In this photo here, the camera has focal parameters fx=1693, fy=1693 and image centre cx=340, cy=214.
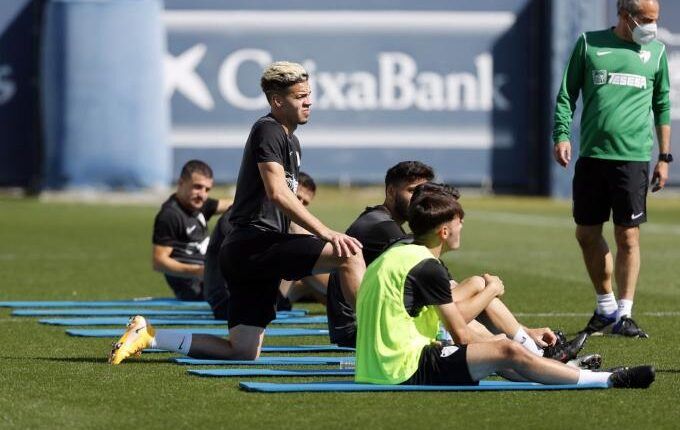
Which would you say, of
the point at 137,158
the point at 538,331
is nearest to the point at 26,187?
the point at 137,158

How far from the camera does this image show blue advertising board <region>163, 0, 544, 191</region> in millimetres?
33438

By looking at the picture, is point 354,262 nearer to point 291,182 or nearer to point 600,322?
point 291,182

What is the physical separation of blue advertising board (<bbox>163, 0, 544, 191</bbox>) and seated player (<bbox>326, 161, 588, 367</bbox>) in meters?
23.1

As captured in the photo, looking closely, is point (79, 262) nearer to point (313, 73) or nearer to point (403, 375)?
point (403, 375)

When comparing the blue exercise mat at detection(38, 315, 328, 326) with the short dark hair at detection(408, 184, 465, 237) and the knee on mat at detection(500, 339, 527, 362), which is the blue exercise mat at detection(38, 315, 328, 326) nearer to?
the short dark hair at detection(408, 184, 465, 237)

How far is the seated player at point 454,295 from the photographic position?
29.9 feet

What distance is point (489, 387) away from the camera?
27.3 feet

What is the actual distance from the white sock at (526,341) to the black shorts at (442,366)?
3.93ft

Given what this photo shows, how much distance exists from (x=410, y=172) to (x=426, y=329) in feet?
5.39

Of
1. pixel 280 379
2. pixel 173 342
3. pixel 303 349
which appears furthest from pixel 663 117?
pixel 280 379

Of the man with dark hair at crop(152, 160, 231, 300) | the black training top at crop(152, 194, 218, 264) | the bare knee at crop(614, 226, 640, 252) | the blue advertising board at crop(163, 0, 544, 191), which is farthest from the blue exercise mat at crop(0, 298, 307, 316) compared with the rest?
the blue advertising board at crop(163, 0, 544, 191)

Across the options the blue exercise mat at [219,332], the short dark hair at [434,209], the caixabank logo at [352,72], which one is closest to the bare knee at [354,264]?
the short dark hair at [434,209]

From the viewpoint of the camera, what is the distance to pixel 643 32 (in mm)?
11414

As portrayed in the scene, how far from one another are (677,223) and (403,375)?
18289 millimetres
